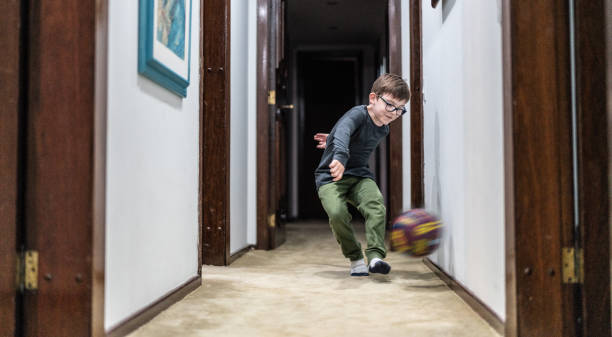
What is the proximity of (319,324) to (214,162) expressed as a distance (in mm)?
1432

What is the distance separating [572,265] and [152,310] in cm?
116

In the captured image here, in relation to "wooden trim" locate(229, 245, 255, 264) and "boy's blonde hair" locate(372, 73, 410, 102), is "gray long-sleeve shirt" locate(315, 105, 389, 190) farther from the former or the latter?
"wooden trim" locate(229, 245, 255, 264)

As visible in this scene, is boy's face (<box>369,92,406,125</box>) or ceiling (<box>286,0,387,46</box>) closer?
boy's face (<box>369,92,406,125</box>)

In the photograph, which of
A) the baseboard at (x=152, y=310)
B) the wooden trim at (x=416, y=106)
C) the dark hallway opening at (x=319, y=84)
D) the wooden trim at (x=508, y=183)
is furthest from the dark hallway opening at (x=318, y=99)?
the wooden trim at (x=508, y=183)

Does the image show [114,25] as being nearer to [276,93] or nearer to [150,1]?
[150,1]

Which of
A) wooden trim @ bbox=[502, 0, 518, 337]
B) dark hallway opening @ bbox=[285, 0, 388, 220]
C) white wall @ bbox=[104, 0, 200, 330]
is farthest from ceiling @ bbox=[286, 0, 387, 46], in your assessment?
wooden trim @ bbox=[502, 0, 518, 337]

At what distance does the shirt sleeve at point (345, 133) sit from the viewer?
2439mm

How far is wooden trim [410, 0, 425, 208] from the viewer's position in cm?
289

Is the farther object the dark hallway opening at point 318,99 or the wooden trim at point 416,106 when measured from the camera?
the dark hallway opening at point 318,99

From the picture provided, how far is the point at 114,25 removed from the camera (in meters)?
1.35

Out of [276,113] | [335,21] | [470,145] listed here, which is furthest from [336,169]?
[335,21]

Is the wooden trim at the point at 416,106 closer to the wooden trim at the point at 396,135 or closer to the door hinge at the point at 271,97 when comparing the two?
the wooden trim at the point at 396,135

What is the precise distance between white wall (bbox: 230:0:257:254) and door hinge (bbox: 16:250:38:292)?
174 cm

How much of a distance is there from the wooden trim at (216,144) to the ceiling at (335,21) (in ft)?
10.8
